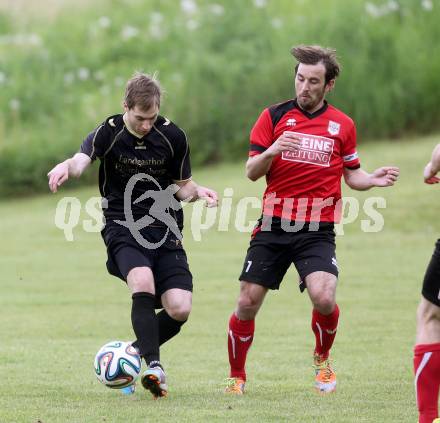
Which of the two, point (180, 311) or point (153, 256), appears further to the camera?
point (153, 256)

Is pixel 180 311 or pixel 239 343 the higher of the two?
pixel 180 311

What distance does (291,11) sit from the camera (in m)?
29.9

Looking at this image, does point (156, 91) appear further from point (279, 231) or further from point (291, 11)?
point (291, 11)

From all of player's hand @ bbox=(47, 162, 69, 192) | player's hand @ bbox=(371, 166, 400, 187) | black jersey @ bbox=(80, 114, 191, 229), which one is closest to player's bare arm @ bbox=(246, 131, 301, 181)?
black jersey @ bbox=(80, 114, 191, 229)

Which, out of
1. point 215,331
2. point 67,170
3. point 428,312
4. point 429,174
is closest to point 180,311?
point 67,170

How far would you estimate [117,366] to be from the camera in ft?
23.4

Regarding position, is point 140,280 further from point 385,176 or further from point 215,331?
point 215,331

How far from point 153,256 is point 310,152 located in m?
1.30

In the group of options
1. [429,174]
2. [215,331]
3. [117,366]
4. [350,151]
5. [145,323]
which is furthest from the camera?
[215,331]

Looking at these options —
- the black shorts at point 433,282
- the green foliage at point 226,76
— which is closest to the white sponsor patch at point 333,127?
the black shorts at point 433,282

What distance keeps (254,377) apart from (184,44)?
21.9 m

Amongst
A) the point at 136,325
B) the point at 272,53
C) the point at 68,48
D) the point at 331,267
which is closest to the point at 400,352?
the point at 331,267

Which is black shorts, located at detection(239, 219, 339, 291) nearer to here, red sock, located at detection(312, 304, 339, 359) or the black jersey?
red sock, located at detection(312, 304, 339, 359)

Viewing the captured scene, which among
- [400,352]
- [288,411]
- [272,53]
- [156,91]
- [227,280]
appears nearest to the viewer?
[288,411]
